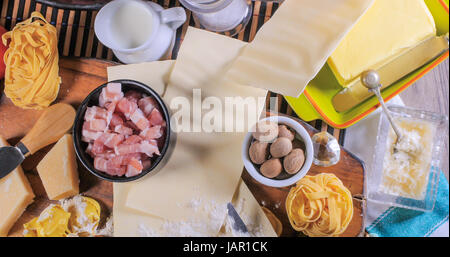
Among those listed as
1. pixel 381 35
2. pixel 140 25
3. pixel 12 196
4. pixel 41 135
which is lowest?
pixel 12 196

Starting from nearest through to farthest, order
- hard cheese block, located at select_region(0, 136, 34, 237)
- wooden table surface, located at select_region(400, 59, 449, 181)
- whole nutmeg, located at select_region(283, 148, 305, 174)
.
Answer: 1. whole nutmeg, located at select_region(283, 148, 305, 174)
2. hard cheese block, located at select_region(0, 136, 34, 237)
3. wooden table surface, located at select_region(400, 59, 449, 181)

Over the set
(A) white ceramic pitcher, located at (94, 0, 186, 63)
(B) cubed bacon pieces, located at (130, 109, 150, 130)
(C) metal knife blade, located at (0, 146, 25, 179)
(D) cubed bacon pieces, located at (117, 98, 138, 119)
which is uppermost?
(A) white ceramic pitcher, located at (94, 0, 186, 63)

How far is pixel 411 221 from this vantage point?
81 cm

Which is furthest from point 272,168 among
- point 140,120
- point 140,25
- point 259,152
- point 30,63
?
point 30,63

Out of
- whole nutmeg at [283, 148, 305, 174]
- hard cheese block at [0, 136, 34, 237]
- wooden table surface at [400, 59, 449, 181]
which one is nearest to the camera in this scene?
whole nutmeg at [283, 148, 305, 174]

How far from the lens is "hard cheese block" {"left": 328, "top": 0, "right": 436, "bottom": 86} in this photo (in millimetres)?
701

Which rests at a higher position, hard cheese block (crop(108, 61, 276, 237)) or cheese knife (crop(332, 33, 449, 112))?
cheese knife (crop(332, 33, 449, 112))

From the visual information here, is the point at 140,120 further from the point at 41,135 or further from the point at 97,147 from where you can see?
the point at 41,135

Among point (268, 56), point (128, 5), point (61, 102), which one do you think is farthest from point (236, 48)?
point (61, 102)

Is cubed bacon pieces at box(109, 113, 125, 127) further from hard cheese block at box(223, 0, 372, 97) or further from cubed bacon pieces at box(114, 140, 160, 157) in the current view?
hard cheese block at box(223, 0, 372, 97)

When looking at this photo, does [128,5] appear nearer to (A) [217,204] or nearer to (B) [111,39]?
(B) [111,39]

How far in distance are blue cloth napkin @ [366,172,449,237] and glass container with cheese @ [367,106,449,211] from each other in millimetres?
48

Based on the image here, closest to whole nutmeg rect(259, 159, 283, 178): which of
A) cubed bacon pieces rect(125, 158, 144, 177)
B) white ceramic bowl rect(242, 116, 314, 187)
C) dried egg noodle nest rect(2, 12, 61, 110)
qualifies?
white ceramic bowl rect(242, 116, 314, 187)

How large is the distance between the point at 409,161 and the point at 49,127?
73 cm
